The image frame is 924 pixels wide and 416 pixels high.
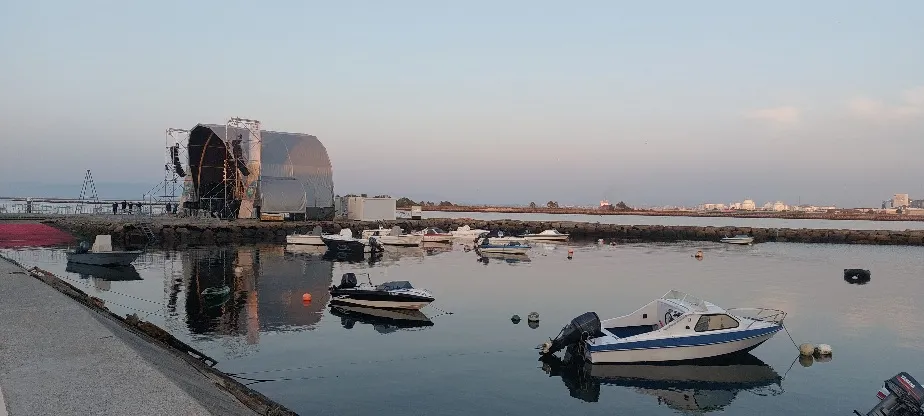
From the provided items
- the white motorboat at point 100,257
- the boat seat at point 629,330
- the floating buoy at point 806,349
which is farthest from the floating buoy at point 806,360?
the white motorboat at point 100,257

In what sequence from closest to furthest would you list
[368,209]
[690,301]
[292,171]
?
[690,301] → [292,171] → [368,209]

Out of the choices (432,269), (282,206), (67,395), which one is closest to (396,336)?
(67,395)

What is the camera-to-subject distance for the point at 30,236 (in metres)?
58.9

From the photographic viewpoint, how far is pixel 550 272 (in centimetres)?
4575

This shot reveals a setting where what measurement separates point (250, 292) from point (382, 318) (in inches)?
377

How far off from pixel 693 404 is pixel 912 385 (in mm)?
5473

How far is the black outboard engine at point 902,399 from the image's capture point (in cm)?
1298

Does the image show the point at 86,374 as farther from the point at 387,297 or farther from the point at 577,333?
the point at 387,297

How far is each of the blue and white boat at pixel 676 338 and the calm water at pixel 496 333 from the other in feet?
1.78

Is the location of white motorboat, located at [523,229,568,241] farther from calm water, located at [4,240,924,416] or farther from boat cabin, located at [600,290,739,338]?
boat cabin, located at [600,290,739,338]

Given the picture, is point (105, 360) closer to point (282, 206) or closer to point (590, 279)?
point (590, 279)

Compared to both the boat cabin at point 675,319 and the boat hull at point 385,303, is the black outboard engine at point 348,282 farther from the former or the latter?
the boat cabin at point 675,319

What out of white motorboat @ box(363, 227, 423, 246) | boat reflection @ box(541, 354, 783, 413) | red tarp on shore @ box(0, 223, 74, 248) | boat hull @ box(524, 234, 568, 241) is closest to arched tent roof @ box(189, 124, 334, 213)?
white motorboat @ box(363, 227, 423, 246)

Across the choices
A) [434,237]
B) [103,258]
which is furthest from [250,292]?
[434,237]
